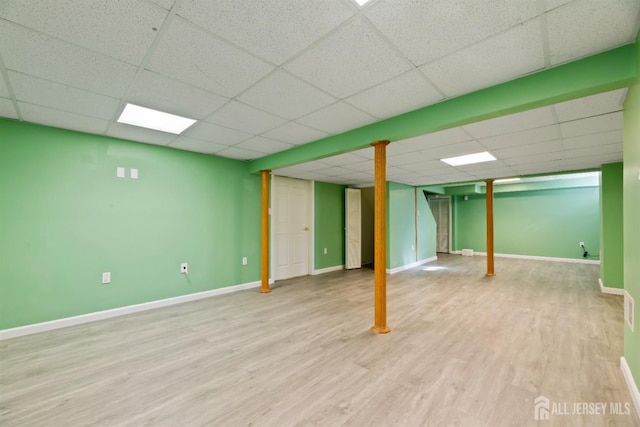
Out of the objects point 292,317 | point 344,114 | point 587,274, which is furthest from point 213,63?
point 587,274

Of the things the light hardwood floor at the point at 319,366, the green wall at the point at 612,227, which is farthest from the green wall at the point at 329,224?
the green wall at the point at 612,227

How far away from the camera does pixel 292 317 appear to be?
137 inches

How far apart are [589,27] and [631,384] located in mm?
2502

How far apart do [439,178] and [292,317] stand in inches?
192

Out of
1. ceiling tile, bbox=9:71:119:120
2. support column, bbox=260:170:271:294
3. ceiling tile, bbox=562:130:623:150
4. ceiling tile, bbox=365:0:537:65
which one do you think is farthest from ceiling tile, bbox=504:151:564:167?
ceiling tile, bbox=9:71:119:120

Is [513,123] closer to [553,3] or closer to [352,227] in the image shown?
[553,3]

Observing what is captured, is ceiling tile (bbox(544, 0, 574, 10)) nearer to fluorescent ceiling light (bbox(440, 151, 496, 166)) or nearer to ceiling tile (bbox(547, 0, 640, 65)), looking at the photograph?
ceiling tile (bbox(547, 0, 640, 65))

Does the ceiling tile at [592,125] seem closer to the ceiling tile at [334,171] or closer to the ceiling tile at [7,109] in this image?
the ceiling tile at [334,171]

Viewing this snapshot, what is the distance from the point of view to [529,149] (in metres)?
3.75

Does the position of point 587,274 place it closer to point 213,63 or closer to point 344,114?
point 344,114

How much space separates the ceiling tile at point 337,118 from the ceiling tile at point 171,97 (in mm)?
943

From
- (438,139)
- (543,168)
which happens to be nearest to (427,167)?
(438,139)

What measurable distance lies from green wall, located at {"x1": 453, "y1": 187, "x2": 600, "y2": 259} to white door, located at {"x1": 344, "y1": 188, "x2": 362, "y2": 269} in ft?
17.5

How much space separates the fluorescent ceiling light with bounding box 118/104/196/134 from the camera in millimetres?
2724
